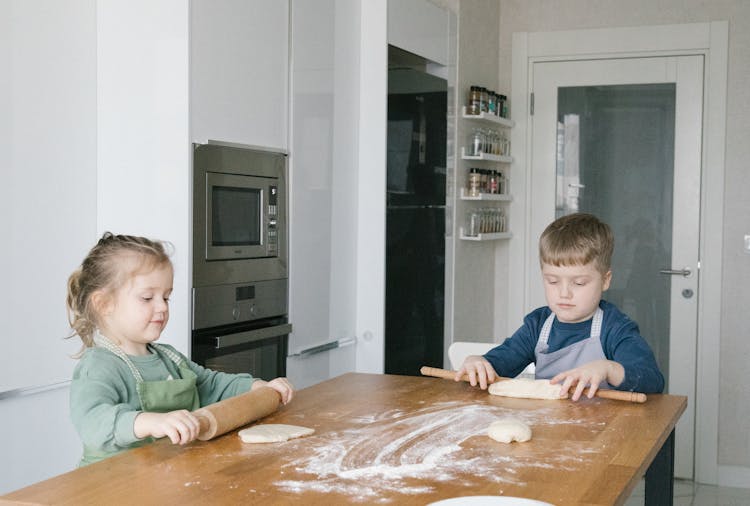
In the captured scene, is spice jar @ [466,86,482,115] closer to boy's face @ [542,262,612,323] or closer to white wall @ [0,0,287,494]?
white wall @ [0,0,287,494]

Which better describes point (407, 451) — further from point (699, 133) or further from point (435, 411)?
point (699, 133)

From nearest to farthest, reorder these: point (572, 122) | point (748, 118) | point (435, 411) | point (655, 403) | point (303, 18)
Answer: point (435, 411) → point (655, 403) → point (303, 18) → point (748, 118) → point (572, 122)

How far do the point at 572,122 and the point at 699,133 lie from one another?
0.65 m

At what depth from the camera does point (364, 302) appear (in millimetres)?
3744

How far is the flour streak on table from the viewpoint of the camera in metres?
1.39

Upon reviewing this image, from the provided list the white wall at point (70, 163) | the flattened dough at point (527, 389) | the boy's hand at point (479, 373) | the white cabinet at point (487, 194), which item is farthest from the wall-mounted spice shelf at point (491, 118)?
the flattened dough at point (527, 389)

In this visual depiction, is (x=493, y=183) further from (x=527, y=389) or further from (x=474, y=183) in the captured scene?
(x=527, y=389)

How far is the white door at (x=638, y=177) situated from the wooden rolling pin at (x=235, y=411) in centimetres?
336

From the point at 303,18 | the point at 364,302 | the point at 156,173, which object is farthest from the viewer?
the point at 364,302

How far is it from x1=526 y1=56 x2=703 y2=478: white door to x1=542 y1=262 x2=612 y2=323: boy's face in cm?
263

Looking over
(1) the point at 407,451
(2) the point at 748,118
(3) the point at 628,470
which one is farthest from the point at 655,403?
(2) the point at 748,118

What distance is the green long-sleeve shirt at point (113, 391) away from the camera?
64.9 inches

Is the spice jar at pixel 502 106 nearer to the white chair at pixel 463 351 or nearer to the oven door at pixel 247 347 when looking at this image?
the oven door at pixel 247 347

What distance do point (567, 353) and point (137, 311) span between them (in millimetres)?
1105
